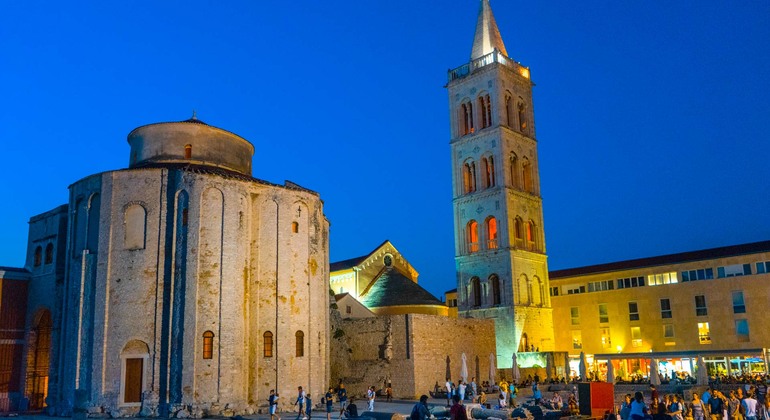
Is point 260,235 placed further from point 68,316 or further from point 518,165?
point 518,165

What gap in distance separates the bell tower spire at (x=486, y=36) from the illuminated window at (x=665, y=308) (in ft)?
78.2

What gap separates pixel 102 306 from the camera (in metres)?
29.9

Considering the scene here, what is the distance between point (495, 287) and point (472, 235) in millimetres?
4974

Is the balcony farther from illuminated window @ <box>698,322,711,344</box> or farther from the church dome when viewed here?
the church dome

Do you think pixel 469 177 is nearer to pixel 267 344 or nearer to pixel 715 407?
pixel 267 344

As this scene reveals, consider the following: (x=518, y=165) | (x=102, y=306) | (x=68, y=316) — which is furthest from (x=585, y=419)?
(x=518, y=165)

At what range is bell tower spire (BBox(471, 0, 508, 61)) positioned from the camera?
56.5 m

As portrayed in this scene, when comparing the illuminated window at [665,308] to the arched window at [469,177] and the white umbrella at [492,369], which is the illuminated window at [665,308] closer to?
the white umbrella at [492,369]

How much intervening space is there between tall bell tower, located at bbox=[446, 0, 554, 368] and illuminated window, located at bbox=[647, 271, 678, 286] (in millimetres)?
7815

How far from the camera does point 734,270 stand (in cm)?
4706

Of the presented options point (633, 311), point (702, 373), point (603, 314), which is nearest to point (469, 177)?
point (603, 314)

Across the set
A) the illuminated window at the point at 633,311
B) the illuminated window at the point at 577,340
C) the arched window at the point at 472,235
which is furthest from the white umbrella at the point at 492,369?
the illuminated window at the point at 633,311

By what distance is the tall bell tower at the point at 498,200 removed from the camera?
164 feet

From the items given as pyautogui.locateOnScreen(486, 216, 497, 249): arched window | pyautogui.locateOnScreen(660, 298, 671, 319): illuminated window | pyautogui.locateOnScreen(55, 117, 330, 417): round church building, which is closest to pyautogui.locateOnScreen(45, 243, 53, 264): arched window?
pyautogui.locateOnScreen(55, 117, 330, 417): round church building
